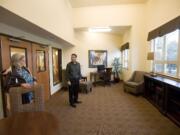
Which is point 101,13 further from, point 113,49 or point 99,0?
point 113,49

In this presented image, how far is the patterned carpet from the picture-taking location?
247cm

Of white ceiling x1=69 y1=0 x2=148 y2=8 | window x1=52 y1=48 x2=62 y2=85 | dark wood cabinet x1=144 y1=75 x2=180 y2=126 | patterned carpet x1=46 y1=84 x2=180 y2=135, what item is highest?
white ceiling x1=69 y1=0 x2=148 y2=8

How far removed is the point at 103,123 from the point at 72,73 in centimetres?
161

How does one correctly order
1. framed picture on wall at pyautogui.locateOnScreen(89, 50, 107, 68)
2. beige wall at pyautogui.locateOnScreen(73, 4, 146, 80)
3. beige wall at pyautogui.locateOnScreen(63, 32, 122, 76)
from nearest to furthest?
beige wall at pyautogui.locateOnScreen(73, 4, 146, 80), beige wall at pyautogui.locateOnScreen(63, 32, 122, 76), framed picture on wall at pyautogui.locateOnScreen(89, 50, 107, 68)

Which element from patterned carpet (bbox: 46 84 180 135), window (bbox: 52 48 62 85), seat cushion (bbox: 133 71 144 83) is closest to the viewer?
patterned carpet (bbox: 46 84 180 135)

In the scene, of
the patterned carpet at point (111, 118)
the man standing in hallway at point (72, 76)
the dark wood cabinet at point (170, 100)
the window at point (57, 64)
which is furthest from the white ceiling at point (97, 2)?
the patterned carpet at point (111, 118)

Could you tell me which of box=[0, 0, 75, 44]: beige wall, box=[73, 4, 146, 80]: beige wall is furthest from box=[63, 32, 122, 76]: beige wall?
box=[0, 0, 75, 44]: beige wall

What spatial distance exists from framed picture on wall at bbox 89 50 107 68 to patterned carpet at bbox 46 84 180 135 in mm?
3405

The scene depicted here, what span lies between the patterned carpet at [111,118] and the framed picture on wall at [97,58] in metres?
3.41

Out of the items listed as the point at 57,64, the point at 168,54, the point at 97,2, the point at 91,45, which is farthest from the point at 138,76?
the point at 57,64

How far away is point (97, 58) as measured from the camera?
24.2 feet

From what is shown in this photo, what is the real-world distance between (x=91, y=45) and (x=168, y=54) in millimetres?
4150

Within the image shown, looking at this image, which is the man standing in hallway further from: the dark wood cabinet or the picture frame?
the dark wood cabinet

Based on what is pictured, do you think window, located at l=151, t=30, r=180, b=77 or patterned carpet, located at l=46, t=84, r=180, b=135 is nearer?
patterned carpet, located at l=46, t=84, r=180, b=135
